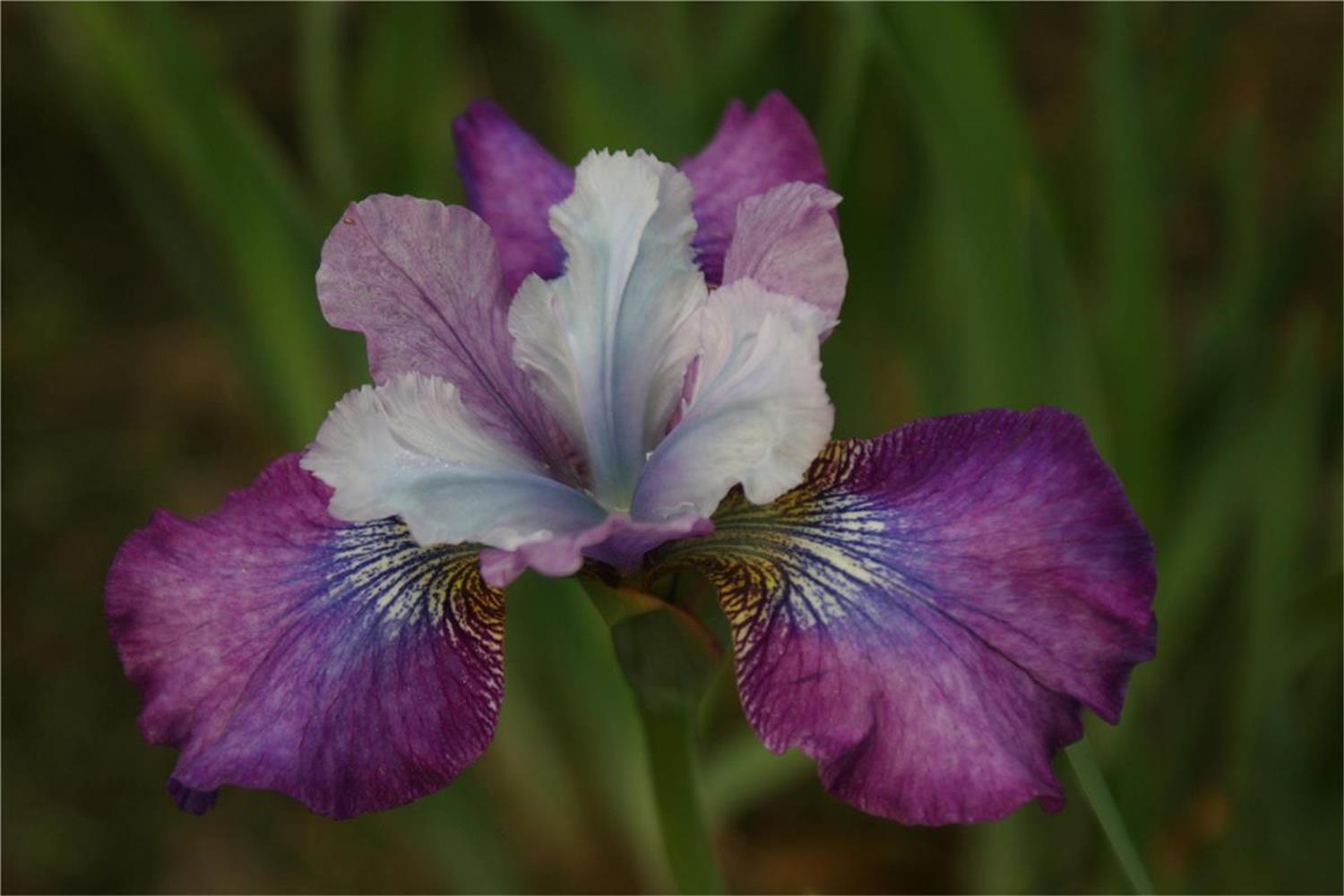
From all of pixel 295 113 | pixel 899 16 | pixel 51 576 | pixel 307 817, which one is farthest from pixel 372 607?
pixel 295 113

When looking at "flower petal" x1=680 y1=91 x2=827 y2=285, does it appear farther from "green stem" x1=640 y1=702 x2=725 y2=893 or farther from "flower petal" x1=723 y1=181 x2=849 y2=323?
"green stem" x1=640 y1=702 x2=725 y2=893

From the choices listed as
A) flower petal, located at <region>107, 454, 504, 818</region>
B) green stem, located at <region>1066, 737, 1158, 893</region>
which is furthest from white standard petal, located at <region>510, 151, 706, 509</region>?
green stem, located at <region>1066, 737, 1158, 893</region>

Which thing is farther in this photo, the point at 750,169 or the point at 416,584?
the point at 750,169

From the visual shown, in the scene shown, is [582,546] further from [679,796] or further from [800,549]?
[679,796]

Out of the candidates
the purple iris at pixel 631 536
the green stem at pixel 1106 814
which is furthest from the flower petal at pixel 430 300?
the green stem at pixel 1106 814

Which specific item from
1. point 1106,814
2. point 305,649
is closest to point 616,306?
point 305,649

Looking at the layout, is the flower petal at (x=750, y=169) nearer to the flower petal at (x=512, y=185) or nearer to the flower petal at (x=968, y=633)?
the flower petal at (x=512, y=185)
